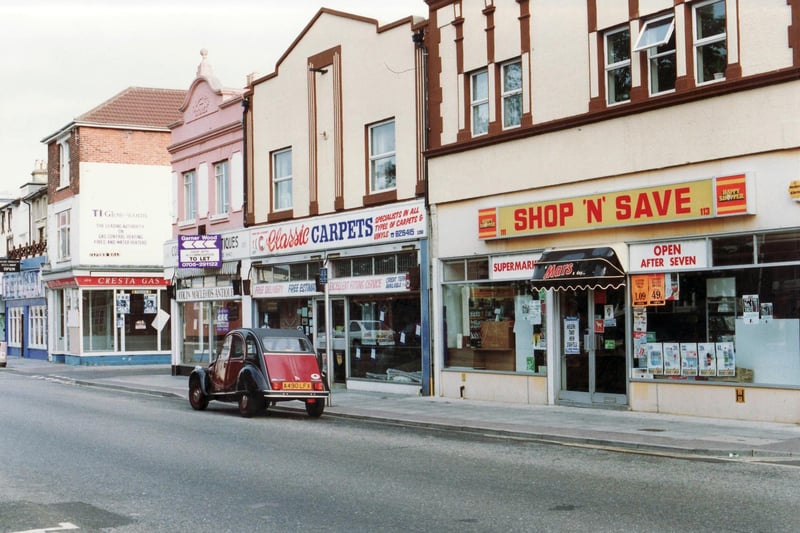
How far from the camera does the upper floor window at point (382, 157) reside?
23703 millimetres

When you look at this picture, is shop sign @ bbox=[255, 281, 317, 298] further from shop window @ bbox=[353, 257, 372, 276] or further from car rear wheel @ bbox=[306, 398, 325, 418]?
car rear wheel @ bbox=[306, 398, 325, 418]

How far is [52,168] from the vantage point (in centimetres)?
4731

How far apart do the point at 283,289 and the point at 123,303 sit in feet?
58.2

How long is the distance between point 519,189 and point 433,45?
4.54 metres

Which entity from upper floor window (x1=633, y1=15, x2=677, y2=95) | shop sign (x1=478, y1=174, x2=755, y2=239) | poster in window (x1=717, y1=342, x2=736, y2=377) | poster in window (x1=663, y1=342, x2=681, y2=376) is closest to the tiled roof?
shop sign (x1=478, y1=174, x2=755, y2=239)

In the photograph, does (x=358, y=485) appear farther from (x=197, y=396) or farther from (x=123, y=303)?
(x=123, y=303)

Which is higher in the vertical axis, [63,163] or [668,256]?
[63,163]

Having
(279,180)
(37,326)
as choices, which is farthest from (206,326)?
(37,326)

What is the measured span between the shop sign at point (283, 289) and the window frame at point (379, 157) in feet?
11.6

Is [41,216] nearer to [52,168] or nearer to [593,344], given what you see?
[52,168]

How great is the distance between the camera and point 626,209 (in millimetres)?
17469

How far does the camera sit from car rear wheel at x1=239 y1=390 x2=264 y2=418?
727 inches

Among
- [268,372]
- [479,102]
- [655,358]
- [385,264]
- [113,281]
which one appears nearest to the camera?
[655,358]

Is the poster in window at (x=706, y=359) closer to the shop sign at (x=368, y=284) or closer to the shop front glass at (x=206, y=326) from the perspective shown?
the shop sign at (x=368, y=284)
